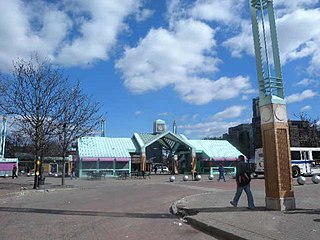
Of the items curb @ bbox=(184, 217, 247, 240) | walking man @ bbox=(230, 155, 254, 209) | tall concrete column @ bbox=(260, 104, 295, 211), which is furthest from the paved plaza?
walking man @ bbox=(230, 155, 254, 209)

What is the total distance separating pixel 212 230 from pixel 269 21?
7231 mm

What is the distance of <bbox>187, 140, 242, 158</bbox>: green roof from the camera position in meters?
57.3

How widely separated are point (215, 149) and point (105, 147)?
1749 cm

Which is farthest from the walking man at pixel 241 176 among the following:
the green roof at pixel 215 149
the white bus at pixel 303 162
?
the green roof at pixel 215 149

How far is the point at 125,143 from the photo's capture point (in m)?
55.8

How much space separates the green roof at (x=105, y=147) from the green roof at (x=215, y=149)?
419 inches

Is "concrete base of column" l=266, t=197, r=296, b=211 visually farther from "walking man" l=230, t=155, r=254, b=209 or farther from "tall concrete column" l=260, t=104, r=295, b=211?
"walking man" l=230, t=155, r=254, b=209

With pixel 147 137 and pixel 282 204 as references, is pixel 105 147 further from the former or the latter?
pixel 282 204

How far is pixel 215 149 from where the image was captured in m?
59.0

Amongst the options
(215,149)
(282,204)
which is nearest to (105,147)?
(215,149)

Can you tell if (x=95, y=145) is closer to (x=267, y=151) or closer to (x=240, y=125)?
(x=267, y=151)

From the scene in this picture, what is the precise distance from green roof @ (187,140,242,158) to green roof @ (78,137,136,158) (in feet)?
34.9

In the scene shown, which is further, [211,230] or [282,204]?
[282,204]

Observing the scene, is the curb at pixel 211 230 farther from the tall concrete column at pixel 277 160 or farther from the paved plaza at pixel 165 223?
the tall concrete column at pixel 277 160
